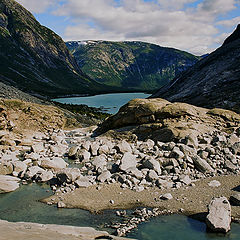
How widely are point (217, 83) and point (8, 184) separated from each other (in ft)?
164

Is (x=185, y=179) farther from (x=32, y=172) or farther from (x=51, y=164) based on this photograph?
(x=32, y=172)

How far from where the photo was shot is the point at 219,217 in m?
13.4

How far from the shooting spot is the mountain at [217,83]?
158 feet

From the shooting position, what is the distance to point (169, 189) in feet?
59.3

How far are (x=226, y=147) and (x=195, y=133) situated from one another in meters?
5.82

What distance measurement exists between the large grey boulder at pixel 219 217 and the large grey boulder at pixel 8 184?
13.8 meters

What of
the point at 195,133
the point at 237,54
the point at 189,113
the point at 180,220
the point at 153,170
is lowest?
the point at 180,220

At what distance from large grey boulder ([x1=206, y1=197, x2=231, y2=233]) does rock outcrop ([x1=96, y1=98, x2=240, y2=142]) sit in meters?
17.0

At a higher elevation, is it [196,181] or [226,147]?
[226,147]

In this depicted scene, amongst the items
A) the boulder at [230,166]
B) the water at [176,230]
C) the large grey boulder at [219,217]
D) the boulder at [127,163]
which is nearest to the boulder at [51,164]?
the boulder at [127,163]

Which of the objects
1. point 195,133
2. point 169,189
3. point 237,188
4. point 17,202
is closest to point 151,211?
point 169,189

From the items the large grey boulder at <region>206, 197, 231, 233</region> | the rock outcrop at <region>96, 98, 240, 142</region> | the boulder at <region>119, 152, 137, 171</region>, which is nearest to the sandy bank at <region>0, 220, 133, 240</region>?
the large grey boulder at <region>206, 197, 231, 233</region>

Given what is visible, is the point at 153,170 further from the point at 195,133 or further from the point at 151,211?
the point at 195,133

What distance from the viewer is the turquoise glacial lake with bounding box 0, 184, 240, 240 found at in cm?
1298
